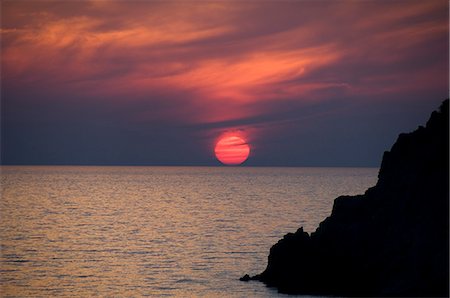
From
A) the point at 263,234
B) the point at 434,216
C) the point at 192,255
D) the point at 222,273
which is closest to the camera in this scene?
the point at 434,216

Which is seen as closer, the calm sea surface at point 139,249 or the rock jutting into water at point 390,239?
the rock jutting into water at point 390,239

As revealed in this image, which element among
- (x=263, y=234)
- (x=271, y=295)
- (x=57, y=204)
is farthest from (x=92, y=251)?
(x=57, y=204)

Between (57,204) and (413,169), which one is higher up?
(413,169)

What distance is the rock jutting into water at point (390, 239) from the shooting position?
38094 millimetres

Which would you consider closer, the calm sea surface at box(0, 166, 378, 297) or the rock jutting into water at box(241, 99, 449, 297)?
the rock jutting into water at box(241, 99, 449, 297)

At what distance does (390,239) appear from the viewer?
137 ft

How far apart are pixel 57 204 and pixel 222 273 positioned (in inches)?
3526

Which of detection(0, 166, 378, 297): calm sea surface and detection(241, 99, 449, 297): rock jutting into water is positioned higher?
detection(241, 99, 449, 297): rock jutting into water

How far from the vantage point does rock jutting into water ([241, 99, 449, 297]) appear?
38.1 meters

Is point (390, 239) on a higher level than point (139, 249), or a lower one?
higher

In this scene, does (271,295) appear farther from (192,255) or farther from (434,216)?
(192,255)

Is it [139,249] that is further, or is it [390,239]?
[139,249]

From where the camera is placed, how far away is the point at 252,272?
53.2m

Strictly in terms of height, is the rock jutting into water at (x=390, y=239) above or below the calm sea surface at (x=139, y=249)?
above
